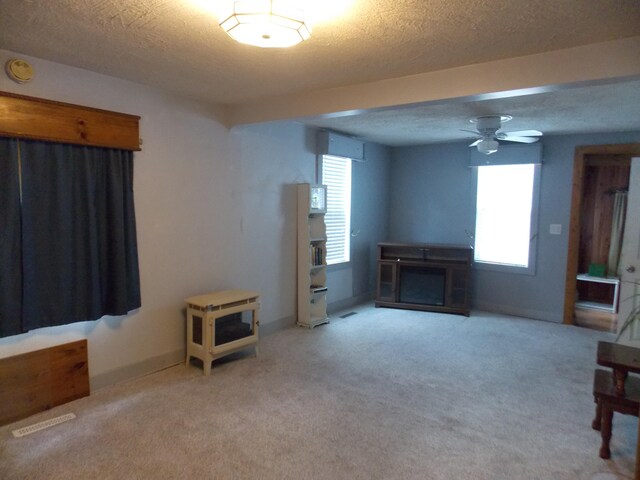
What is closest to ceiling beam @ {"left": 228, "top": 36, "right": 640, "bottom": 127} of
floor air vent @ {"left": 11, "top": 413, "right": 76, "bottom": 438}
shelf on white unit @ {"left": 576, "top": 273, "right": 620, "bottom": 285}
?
floor air vent @ {"left": 11, "top": 413, "right": 76, "bottom": 438}

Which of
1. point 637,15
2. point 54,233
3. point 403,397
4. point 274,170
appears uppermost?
point 637,15

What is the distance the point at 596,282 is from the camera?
250 inches

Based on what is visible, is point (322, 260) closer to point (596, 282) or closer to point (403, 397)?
point (403, 397)

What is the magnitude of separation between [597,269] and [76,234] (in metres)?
6.45

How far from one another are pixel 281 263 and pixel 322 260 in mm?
538

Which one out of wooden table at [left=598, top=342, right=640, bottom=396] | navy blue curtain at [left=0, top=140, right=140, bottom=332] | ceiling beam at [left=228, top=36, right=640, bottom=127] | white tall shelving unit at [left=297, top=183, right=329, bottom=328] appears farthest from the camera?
white tall shelving unit at [left=297, top=183, right=329, bottom=328]

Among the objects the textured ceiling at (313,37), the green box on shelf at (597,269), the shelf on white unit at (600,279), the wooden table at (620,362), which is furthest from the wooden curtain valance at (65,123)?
the green box on shelf at (597,269)

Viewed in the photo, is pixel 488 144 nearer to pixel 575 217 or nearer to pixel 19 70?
pixel 575 217

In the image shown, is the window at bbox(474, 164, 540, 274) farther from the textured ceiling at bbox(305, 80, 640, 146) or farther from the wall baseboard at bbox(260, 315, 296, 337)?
the wall baseboard at bbox(260, 315, 296, 337)

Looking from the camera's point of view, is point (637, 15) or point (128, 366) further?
point (128, 366)

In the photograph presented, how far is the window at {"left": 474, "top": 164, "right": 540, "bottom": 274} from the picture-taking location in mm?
5391

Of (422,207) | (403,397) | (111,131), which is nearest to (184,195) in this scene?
(111,131)

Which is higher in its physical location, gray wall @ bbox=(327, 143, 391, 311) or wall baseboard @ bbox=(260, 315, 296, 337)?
gray wall @ bbox=(327, 143, 391, 311)

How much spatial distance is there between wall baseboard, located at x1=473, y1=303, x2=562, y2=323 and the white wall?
9.70 feet
